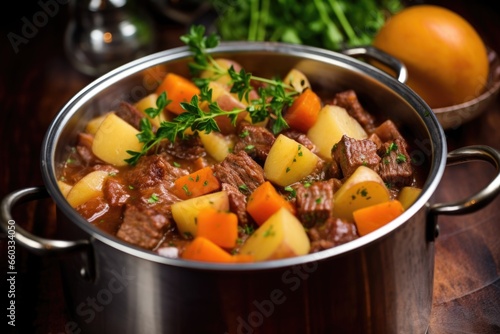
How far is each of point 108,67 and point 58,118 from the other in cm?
177

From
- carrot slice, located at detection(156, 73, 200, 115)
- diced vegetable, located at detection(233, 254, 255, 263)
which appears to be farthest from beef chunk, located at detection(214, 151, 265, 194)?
carrot slice, located at detection(156, 73, 200, 115)

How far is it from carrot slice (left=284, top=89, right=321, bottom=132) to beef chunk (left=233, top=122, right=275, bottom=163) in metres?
0.14

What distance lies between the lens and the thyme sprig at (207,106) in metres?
2.84

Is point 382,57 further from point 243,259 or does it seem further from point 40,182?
point 40,182

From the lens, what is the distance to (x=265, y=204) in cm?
249

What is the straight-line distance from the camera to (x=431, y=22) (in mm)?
3816

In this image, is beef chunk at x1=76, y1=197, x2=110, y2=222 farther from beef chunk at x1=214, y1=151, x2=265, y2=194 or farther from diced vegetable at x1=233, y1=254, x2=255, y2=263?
diced vegetable at x1=233, y1=254, x2=255, y2=263

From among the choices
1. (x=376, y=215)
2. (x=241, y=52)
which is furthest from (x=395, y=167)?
(x=241, y=52)

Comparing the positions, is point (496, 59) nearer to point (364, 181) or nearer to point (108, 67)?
point (364, 181)

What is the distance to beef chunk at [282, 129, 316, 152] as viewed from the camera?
2971mm

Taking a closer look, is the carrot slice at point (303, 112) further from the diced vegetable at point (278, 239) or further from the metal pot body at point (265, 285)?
the diced vegetable at point (278, 239)

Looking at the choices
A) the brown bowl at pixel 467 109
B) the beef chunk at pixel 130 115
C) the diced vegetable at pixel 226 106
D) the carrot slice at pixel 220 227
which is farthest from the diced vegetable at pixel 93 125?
the brown bowl at pixel 467 109

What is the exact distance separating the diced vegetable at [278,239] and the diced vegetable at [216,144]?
2.16 ft

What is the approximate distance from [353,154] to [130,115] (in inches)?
42.0
